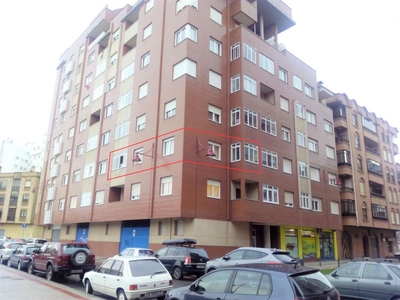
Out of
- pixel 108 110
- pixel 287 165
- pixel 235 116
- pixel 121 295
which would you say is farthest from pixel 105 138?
pixel 121 295

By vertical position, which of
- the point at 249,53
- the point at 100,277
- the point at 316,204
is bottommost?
the point at 100,277

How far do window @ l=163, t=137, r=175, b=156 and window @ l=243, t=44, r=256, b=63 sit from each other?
9.36 m

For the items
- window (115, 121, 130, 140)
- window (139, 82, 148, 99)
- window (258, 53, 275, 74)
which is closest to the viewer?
window (139, 82, 148, 99)

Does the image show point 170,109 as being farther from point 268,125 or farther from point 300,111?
point 300,111

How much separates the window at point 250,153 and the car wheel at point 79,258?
1302cm

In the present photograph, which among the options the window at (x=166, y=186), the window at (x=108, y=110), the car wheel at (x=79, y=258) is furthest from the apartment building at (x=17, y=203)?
the car wheel at (x=79, y=258)

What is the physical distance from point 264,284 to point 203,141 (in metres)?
17.8

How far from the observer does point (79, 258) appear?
1462 cm

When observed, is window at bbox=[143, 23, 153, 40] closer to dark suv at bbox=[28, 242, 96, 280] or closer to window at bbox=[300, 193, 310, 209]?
window at bbox=[300, 193, 310, 209]

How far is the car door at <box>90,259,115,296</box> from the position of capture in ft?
35.7

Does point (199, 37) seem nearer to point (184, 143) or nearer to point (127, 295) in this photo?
point (184, 143)

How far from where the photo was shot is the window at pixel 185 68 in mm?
24172

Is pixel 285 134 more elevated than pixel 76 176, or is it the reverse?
pixel 285 134

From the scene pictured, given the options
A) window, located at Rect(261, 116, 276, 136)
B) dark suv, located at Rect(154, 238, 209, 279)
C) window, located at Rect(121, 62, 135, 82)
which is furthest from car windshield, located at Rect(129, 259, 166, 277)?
window, located at Rect(121, 62, 135, 82)
